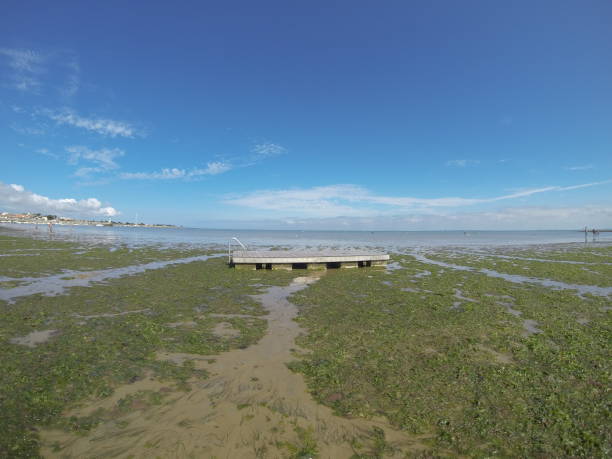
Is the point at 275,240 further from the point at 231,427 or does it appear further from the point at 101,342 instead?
the point at 231,427

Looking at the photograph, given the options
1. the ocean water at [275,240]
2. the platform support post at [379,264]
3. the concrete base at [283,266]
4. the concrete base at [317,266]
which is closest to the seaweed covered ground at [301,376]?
the concrete base at [283,266]

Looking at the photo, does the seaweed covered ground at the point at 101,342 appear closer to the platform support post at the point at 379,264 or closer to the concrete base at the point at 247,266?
the concrete base at the point at 247,266

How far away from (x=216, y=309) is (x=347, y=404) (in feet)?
23.6

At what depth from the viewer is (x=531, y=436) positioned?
450 centimetres

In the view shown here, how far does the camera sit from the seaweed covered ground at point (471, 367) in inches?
181

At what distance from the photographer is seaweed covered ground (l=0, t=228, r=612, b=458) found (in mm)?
4391

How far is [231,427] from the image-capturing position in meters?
4.65

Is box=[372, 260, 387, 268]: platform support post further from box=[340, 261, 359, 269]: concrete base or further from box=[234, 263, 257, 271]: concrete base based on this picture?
box=[234, 263, 257, 271]: concrete base

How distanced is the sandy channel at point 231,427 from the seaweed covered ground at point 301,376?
3 cm

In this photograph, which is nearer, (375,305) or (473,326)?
(473,326)

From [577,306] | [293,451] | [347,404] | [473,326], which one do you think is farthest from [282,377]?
[577,306]

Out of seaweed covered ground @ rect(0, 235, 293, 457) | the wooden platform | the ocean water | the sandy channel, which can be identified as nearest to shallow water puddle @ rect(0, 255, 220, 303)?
Answer: seaweed covered ground @ rect(0, 235, 293, 457)

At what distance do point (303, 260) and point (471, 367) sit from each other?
1531 centimetres

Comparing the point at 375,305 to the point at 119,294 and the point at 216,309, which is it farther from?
the point at 119,294
